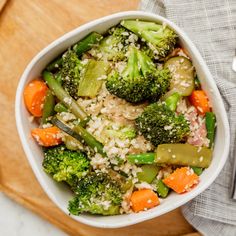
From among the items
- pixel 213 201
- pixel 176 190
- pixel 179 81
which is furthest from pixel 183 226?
pixel 179 81

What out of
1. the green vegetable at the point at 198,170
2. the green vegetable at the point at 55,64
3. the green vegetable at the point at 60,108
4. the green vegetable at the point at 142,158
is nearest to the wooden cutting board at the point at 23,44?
the green vegetable at the point at 55,64

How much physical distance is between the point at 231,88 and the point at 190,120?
1.01ft

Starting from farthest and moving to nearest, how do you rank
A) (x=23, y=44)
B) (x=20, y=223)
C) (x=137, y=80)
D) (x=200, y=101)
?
(x=20, y=223) → (x=23, y=44) → (x=200, y=101) → (x=137, y=80)

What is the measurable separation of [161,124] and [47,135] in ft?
1.33

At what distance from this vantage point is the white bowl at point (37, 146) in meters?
1.82

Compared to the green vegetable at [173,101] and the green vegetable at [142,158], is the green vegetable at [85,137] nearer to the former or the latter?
the green vegetable at [142,158]

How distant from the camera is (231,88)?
6.85 feet

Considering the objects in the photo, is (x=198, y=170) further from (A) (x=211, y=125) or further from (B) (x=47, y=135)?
(B) (x=47, y=135)

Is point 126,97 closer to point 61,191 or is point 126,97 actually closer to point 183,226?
point 61,191

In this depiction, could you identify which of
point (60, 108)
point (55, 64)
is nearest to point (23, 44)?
point (55, 64)

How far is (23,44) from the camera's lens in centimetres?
210

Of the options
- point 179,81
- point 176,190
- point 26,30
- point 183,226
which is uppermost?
point 26,30

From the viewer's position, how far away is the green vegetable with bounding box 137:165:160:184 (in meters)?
1.86

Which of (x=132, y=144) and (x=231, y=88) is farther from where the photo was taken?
(x=231, y=88)
